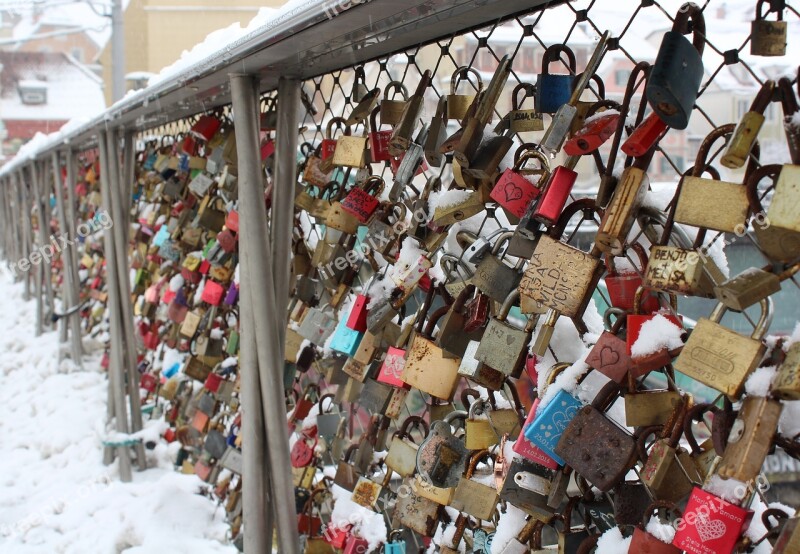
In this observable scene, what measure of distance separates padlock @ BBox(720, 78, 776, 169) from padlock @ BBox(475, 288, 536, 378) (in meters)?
0.39

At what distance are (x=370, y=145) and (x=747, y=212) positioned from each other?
81cm

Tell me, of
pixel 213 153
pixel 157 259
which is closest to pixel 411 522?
A: pixel 213 153

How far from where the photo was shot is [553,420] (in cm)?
103

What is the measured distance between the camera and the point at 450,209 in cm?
125

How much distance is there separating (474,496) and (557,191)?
1.73ft

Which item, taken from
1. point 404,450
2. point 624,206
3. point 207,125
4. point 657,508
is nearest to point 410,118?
point 624,206

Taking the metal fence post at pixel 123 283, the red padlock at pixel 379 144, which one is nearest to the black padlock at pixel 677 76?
the red padlock at pixel 379 144

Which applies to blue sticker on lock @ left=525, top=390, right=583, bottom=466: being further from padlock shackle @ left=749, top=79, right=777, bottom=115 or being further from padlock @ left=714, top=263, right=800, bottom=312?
padlock shackle @ left=749, top=79, right=777, bottom=115

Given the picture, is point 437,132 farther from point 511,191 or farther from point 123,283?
point 123,283

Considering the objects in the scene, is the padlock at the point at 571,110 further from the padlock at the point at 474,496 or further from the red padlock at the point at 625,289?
the padlock at the point at 474,496

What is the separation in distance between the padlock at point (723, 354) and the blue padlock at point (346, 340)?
2.65 feet

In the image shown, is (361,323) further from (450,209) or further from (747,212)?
(747,212)

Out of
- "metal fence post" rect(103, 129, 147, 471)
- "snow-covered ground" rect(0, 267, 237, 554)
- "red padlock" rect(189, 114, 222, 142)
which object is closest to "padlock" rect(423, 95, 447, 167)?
"red padlock" rect(189, 114, 222, 142)

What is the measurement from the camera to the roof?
104ft
